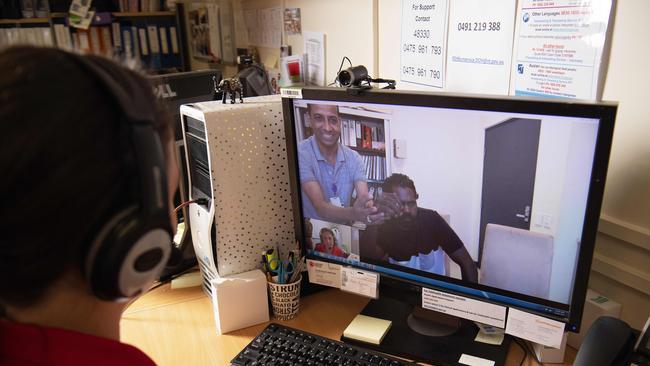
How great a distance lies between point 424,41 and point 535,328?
76 cm

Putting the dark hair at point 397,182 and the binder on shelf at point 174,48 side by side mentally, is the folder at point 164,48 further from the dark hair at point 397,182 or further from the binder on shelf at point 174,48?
the dark hair at point 397,182

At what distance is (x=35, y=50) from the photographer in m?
0.48

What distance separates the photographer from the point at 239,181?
1.06 m

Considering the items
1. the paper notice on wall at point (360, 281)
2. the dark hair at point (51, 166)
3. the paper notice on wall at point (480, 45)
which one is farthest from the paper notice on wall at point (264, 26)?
the dark hair at point (51, 166)

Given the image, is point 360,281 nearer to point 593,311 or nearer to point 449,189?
point 449,189

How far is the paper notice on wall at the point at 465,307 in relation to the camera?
87 cm

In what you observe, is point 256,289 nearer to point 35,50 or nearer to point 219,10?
point 35,50

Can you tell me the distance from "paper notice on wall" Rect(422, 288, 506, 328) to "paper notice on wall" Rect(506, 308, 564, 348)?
0.05 ft

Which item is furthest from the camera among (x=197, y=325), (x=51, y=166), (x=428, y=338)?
(x=197, y=325)

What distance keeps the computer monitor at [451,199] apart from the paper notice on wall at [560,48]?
0.26 metres

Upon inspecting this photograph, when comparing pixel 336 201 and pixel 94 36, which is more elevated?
pixel 94 36

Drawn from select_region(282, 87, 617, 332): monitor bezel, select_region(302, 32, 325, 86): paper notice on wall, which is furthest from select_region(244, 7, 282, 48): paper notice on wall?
select_region(282, 87, 617, 332): monitor bezel

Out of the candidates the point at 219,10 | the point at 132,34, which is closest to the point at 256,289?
the point at 219,10

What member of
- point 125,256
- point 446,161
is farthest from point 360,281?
point 125,256
